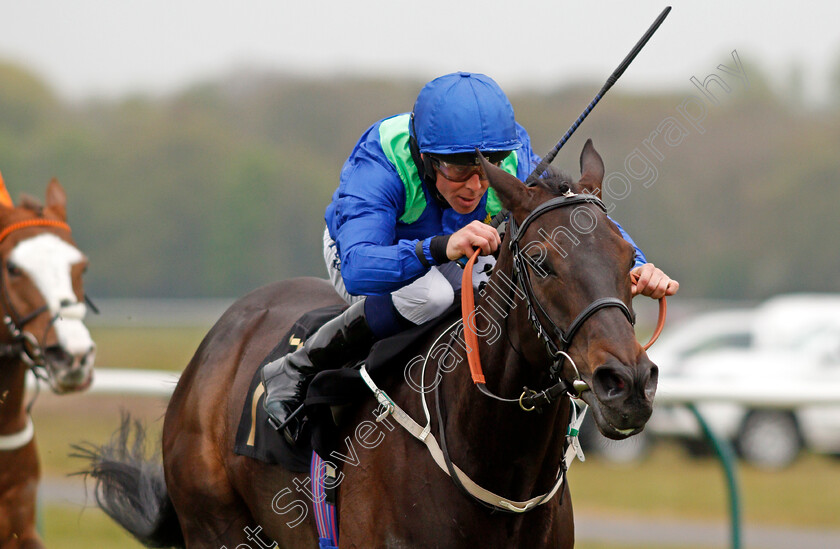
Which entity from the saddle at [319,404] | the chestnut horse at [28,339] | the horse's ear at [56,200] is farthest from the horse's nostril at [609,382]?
the horse's ear at [56,200]

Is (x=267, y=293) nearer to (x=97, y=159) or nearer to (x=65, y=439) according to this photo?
(x=65, y=439)

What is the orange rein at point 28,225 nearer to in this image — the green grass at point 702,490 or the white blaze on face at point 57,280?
the white blaze on face at point 57,280

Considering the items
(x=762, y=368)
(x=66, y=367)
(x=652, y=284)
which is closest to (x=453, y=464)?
(x=652, y=284)

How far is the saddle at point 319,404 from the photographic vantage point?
3.30 meters

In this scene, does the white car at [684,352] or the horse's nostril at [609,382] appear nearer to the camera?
the horse's nostril at [609,382]

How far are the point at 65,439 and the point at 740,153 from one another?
850 inches

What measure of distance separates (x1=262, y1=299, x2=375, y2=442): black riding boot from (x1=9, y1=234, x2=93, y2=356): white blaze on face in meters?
1.37

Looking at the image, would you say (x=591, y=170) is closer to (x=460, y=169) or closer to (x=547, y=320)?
(x=460, y=169)

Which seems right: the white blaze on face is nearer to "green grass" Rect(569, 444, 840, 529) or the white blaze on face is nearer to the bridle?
the bridle

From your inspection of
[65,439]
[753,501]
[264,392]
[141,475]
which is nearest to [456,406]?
[264,392]

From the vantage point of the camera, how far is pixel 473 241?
2848 millimetres

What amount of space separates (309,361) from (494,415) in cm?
81

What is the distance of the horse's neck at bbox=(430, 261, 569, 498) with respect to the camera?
2855mm

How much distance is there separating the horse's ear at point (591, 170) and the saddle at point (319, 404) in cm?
62
